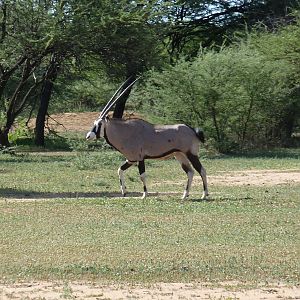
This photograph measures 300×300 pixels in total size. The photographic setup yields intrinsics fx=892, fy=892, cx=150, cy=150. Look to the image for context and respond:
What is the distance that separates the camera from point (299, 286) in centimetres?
926

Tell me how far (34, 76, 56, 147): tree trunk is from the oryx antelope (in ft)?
56.0

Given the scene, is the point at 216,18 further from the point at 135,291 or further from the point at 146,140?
the point at 135,291

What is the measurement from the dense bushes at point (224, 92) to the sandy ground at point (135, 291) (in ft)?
74.3

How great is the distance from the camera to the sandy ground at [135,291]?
8.71 metres

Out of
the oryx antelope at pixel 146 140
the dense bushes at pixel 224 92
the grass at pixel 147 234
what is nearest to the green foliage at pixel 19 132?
the dense bushes at pixel 224 92

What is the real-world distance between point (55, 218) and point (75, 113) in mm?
39631

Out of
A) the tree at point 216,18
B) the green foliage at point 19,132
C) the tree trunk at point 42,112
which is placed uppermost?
the tree at point 216,18

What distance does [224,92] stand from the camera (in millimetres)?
31656

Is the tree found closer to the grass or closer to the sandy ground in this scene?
the grass

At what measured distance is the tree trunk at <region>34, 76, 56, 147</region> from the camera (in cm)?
3516

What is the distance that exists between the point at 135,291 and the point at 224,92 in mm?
Answer: 23142

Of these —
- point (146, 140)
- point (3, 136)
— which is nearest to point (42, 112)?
point (3, 136)

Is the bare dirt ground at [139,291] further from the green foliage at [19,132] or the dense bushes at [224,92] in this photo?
the green foliage at [19,132]

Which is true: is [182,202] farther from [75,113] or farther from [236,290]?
[75,113]
